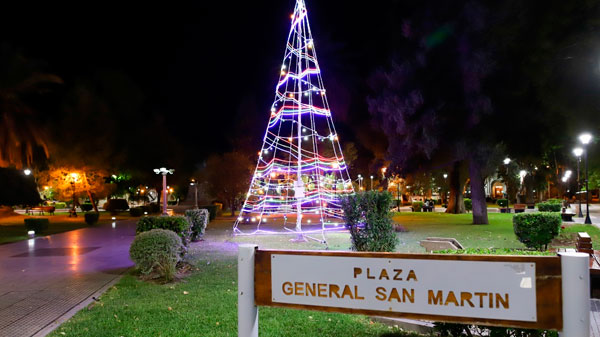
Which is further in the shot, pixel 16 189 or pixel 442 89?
pixel 16 189

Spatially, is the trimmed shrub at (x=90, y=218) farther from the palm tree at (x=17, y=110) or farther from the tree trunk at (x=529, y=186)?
the tree trunk at (x=529, y=186)

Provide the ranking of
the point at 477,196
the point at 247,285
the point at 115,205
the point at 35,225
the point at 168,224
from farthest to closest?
the point at 115,205
the point at 477,196
the point at 35,225
the point at 168,224
the point at 247,285

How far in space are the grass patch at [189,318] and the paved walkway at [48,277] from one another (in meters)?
0.53

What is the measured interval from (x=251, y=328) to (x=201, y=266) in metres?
8.03

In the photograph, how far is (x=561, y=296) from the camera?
252 centimetres

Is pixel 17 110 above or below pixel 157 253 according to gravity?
above

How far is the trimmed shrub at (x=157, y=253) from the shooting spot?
9.02 m

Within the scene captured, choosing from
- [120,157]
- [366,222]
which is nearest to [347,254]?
[366,222]

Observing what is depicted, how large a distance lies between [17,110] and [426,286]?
1350 inches

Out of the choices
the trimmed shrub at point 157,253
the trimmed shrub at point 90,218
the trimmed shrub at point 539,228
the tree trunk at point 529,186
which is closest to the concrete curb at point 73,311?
the trimmed shrub at point 157,253

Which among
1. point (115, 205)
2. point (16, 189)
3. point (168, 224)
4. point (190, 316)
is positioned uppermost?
point (16, 189)

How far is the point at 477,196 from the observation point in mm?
25188

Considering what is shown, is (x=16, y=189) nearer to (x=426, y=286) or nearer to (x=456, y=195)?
(x=456, y=195)

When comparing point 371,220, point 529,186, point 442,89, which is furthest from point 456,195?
point 371,220
